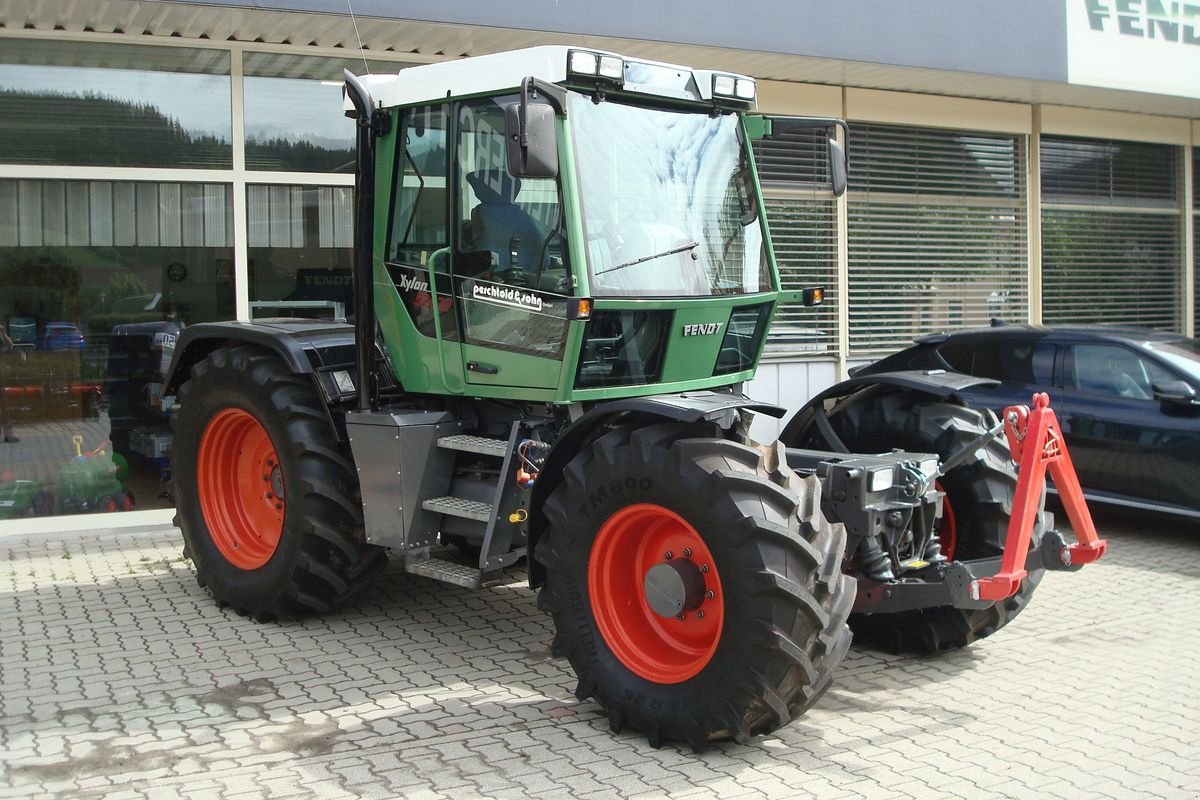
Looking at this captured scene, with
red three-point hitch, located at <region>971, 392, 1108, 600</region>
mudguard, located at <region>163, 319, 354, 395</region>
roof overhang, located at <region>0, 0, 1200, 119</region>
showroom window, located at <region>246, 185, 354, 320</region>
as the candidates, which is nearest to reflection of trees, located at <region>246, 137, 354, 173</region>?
showroom window, located at <region>246, 185, 354, 320</region>

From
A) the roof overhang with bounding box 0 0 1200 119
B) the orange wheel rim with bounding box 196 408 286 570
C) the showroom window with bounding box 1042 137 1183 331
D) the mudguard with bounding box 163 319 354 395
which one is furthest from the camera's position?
the showroom window with bounding box 1042 137 1183 331

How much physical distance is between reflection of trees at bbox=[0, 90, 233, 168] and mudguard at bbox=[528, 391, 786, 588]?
540 cm

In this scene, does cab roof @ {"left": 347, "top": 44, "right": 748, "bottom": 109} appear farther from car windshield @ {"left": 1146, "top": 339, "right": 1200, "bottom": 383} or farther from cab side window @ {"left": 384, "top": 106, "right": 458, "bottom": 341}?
car windshield @ {"left": 1146, "top": 339, "right": 1200, "bottom": 383}

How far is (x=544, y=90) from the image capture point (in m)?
5.00

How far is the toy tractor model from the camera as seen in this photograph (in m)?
4.50

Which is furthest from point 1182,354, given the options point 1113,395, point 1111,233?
point 1111,233

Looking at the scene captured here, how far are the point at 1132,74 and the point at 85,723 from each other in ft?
37.0

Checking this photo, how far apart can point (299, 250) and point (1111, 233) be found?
32.0 feet

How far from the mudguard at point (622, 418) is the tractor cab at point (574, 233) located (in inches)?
17.1

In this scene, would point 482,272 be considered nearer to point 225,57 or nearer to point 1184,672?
point 1184,672

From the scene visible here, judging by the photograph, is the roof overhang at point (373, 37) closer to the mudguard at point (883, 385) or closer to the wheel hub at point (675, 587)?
the mudguard at point (883, 385)

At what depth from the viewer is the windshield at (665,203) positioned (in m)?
5.29

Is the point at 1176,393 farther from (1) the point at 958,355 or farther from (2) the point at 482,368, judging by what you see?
(2) the point at 482,368

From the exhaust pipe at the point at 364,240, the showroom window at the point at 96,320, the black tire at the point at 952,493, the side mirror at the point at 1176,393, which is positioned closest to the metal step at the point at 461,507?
the exhaust pipe at the point at 364,240
